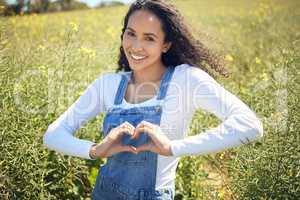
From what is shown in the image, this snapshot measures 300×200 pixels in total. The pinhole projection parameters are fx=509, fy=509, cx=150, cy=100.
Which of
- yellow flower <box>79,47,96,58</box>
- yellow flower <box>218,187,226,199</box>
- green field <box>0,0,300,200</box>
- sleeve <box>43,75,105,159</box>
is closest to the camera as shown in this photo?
sleeve <box>43,75,105,159</box>

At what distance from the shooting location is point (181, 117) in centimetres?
199

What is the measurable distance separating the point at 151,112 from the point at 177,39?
0.38 metres

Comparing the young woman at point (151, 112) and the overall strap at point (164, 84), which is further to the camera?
the overall strap at point (164, 84)

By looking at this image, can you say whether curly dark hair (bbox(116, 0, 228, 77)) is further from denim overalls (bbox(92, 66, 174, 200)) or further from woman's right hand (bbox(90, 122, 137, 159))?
woman's right hand (bbox(90, 122, 137, 159))

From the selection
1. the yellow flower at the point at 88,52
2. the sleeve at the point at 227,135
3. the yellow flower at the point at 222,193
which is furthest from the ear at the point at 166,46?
the yellow flower at the point at 88,52

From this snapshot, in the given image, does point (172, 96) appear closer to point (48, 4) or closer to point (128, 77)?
point (128, 77)

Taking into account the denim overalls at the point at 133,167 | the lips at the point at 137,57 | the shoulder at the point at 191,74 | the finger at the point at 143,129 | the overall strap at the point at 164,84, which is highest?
the lips at the point at 137,57

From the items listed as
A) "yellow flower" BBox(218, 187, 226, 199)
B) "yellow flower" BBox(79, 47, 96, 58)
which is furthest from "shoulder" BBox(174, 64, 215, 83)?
"yellow flower" BBox(79, 47, 96, 58)

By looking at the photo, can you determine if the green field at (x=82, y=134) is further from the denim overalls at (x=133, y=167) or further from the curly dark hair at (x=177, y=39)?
the denim overalls at (x=133, y=167)

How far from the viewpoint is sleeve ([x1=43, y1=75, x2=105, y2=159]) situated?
1.92 meters

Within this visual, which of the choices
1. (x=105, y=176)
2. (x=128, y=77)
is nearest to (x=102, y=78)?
(x=128, y=77)

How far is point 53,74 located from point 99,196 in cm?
136

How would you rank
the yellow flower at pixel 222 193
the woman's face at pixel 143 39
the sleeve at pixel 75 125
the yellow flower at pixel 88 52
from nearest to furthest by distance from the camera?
the sleeve at pixel 75 125 → the woman's face at pixel 143 39 → the yellow flower at pixel 222 193 → the yellow flower at pixel 88 52

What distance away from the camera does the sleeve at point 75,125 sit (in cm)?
192
